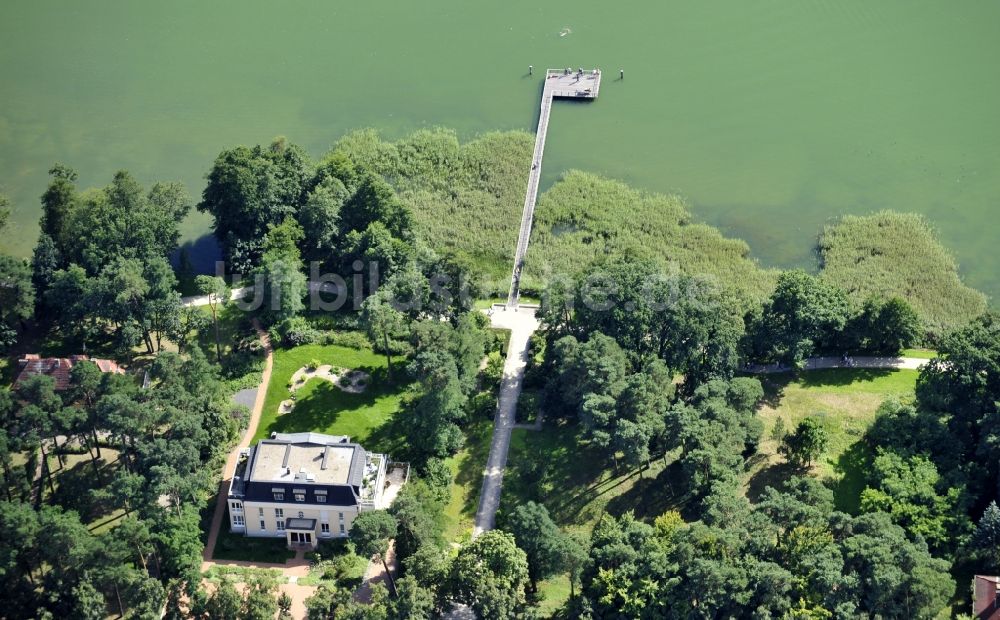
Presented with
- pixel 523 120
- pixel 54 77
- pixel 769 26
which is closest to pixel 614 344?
pixel 523 120

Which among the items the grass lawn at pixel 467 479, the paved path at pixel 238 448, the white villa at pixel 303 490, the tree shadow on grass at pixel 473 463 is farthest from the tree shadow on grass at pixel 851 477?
the paved path at pixel 238 448

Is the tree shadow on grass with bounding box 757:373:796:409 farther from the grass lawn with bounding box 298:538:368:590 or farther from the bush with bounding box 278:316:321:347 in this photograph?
the bush with bounding box 278:316:321:347

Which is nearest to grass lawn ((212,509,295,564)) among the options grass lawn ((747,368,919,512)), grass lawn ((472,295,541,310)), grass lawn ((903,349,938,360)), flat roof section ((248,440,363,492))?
flat roof section ((248,440,363,492))

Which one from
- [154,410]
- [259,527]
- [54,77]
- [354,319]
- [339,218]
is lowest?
[259,527]

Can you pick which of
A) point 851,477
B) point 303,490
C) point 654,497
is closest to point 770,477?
point 851,477

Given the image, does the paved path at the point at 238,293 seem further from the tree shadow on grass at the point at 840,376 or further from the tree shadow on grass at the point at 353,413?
the tree shadow on grass at the point at 840,376

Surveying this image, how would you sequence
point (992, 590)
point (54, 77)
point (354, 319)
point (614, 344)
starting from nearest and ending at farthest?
point (992, 590) → point (614, 344) → point (354, 319) → point (54, 77)

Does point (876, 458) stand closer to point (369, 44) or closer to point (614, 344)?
point (614, 344)
